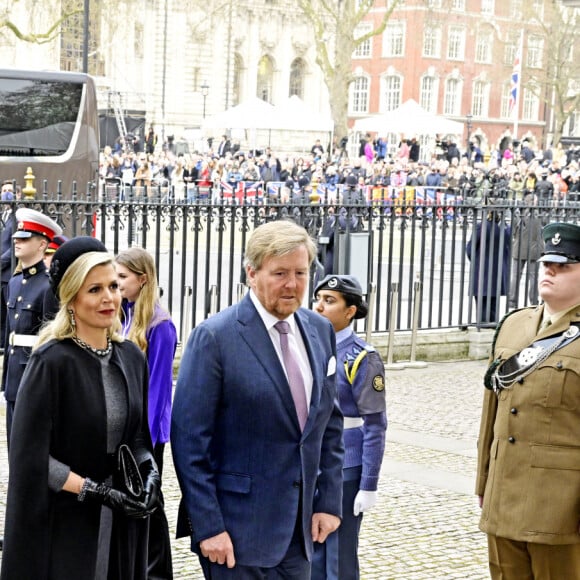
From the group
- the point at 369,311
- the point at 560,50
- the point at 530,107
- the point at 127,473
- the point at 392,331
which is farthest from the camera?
the point at 530,107

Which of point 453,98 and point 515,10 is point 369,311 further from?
point 453,98

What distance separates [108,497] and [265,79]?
267ft

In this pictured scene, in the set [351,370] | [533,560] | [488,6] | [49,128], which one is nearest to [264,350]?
[351,370]

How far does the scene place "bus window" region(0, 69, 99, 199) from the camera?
23922mm

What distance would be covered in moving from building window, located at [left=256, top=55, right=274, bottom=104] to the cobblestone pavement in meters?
72.9

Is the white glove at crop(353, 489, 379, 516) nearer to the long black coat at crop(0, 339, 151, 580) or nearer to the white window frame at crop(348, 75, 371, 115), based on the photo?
the long black coat at crop(0, 339, 151, 580)

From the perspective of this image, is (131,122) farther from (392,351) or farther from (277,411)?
(277,411)

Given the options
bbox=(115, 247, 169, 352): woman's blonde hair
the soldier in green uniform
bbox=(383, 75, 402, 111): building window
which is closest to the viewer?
the soldier in green uniform

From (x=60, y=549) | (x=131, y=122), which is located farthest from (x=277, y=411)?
(x=131, y=122)

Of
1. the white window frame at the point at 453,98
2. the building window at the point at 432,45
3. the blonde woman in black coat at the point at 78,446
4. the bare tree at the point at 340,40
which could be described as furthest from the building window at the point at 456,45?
the blonde woman in black coat at the point at 78,446

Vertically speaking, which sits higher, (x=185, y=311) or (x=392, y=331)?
(x=185, y=311)

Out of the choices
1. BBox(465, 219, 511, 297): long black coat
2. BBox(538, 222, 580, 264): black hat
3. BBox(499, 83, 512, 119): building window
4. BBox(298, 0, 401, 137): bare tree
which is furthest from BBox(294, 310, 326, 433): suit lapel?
BBox(499, 83, 512, 119): building window

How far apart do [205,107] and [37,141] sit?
50.7m

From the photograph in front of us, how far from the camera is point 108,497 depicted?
4066 mm
